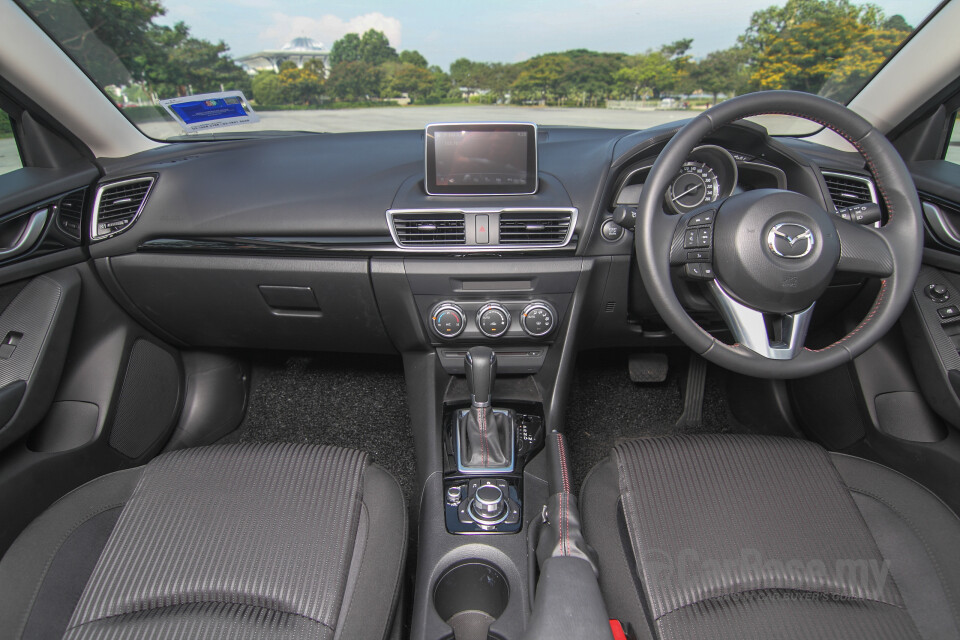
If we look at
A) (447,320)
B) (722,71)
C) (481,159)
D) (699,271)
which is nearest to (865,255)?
(699,271)

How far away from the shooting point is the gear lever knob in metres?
1.56

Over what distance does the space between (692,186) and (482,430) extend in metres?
0.91

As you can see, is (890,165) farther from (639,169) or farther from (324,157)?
(324,157)

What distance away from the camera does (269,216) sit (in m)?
1.68

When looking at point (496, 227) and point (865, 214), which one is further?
point (496, 227)

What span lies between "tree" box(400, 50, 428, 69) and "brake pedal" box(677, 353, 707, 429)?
154 cm

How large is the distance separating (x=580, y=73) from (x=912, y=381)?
4.64 ft

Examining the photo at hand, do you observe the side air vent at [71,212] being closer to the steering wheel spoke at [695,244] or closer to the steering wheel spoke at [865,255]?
the steering wheel spoke at [695,244]

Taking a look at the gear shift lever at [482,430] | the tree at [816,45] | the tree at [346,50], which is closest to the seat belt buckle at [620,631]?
the gear shift lever at [482,430]

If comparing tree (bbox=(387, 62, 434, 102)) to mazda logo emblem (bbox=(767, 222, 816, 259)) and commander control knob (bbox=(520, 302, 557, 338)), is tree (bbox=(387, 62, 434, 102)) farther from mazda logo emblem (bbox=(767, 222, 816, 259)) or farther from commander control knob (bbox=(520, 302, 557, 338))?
mazda logo emblem (bbox=(767, 222, 816, 259))

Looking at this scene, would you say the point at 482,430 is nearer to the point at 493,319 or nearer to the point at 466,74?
the point at 493,319

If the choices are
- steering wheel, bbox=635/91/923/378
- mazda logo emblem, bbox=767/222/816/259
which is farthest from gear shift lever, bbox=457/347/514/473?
mazda logo emblem, bbox=767/222/816/259

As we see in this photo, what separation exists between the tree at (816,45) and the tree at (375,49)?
3.69 ft

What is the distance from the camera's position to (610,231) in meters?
1.64
